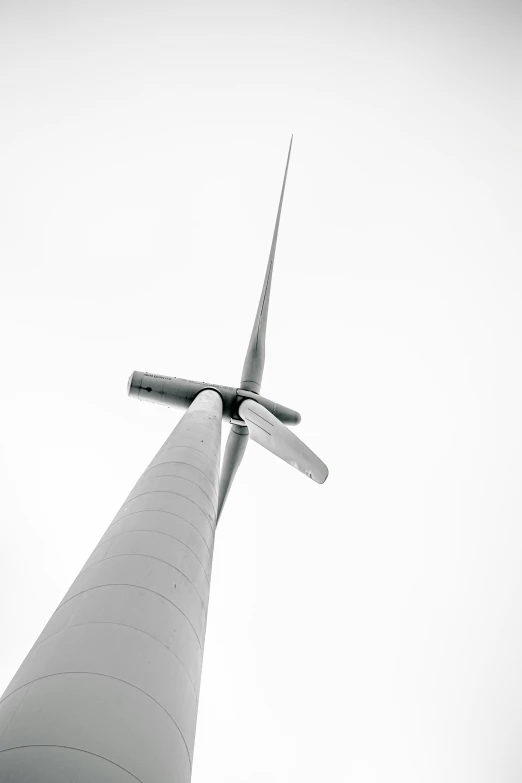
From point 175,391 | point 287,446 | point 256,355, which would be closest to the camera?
point 287,446

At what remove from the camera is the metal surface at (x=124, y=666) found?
2.70 meters

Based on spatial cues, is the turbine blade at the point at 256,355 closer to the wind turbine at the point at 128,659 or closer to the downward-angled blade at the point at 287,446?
the downward-angled blade at the point at 287,446

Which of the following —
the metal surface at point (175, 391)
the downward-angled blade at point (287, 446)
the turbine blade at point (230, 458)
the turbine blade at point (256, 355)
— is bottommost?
the downward-angled blade at point (287, 446)

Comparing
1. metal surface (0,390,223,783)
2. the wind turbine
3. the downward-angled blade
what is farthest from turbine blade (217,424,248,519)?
metal surface (0,390,223,783)

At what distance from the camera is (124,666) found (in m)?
3.49

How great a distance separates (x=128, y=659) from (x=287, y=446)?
8.49 metres

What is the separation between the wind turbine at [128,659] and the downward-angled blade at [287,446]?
197 inches

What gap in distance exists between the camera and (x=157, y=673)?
143 inches

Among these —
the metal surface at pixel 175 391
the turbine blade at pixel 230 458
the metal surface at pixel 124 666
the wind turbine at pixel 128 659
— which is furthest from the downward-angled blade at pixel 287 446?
the turbine blade at pixel 230 458

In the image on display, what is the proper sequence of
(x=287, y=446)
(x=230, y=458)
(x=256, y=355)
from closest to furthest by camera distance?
(x=287, y=446) → (x=256, y=355) → (x=230, y=458)

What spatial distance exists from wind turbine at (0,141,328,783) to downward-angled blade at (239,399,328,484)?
500cm

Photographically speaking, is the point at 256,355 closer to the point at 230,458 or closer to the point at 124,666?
the point at 230,458

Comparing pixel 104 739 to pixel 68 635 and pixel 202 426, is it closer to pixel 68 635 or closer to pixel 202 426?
pixel 68 635

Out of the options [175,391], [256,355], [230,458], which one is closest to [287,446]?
[175,391]
